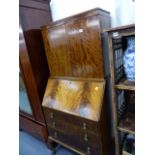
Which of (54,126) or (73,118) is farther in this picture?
(54,126)

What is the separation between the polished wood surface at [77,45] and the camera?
127 centimetres

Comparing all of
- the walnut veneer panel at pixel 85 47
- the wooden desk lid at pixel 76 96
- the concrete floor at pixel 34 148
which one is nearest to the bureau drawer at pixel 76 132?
the wooden desk lid at pixel 76 96

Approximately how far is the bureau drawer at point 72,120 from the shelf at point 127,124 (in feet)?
0.65

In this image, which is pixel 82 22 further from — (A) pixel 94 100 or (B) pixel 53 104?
(B) pixel 53 104

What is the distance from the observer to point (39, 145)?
211 centimetres

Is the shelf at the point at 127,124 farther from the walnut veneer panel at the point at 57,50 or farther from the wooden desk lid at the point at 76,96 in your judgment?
the walnut veneer panel at the point at 57,50

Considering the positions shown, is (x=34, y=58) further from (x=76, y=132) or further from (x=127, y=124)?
(x=127, y=124)

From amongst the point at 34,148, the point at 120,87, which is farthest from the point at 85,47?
the point at 34,148

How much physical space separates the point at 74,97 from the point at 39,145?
3.54ft

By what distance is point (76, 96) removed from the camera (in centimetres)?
146

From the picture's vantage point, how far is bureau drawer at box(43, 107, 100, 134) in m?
1.32
